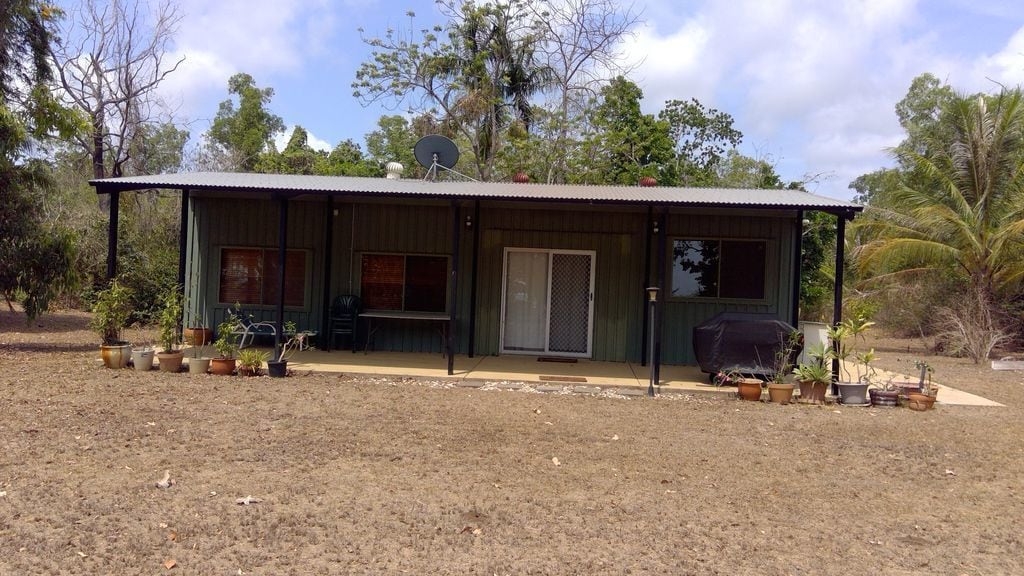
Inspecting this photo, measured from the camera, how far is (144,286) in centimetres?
1504

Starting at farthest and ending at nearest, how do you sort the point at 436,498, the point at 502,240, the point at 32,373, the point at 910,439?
the point at 502,240, the point at 32,373, the point at 910,439, the point at 436,498

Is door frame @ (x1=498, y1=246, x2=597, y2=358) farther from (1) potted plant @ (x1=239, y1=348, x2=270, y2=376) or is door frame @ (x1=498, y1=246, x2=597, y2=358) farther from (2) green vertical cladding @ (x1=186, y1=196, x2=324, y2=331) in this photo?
(1) potted plant @ (x1=239, y1=348, x2=270, y2=376)

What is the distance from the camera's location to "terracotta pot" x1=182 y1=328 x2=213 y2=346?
37.0 ft

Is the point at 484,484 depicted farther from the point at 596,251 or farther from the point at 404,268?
the point at 404,268

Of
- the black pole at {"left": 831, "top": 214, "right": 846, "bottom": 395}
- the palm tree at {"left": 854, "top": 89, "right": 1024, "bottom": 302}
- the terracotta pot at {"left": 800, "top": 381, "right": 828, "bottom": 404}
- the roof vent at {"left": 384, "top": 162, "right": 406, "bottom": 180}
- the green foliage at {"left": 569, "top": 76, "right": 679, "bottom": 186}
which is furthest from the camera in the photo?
the green foliage at {"left": 569, "top": 76, "right": 679, "bottom": 186}

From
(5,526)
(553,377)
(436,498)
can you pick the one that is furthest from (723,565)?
(553,377)

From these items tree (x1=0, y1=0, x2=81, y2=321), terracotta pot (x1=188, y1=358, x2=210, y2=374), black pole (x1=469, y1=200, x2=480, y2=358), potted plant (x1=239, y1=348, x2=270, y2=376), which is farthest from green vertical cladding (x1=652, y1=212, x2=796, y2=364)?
tree (x1=0, y1=0, x2=81, y2=321)

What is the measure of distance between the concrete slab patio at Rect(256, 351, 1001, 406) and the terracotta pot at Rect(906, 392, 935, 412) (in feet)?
2.18

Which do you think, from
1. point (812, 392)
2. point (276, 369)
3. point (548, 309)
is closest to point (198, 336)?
point (276, 369)

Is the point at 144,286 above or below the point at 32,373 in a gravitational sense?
above

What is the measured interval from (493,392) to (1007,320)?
12284 millimetres

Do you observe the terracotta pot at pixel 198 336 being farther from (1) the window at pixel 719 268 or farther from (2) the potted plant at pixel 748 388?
(2) the potted plant at pixel 748 388

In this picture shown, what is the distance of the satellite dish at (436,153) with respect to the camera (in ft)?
39.0

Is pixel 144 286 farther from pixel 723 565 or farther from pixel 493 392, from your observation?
pixel 723 565
